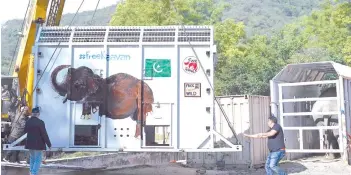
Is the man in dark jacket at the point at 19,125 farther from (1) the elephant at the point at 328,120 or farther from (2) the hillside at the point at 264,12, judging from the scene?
(2) the hillside at the point at 264,12

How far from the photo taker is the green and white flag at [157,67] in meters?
10.0

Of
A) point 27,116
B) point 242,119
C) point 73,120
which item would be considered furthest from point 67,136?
point 242,119

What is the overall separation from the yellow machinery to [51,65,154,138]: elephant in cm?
196

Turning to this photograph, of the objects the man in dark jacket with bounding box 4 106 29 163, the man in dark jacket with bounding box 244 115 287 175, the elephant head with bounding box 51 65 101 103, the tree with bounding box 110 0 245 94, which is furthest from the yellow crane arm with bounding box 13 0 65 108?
the tree with bounding box 110 0 245 94

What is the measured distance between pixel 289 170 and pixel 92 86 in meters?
5.96

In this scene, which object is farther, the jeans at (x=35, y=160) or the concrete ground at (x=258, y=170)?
the concrete ground at (x=258, y=170)

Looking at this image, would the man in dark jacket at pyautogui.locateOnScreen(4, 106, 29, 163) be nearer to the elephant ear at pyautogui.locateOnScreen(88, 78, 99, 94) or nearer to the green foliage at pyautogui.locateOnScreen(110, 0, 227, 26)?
the elephant ear at pyautogui.locateOnScreen(88, 78, 99, 94)

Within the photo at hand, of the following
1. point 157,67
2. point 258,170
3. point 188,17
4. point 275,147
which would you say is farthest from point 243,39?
point 157,67

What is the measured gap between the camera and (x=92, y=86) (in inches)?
400

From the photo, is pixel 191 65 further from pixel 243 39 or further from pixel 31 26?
pixel 243 39

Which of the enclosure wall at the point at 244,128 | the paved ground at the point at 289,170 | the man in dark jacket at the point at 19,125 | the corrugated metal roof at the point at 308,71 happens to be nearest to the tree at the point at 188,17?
the enclosure wall at the point at 244,128

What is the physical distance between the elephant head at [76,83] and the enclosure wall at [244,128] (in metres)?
5.57

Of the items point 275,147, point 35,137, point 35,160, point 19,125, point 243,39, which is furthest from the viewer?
point 243,39

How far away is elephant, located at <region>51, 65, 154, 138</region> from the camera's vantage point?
10.0 metres
